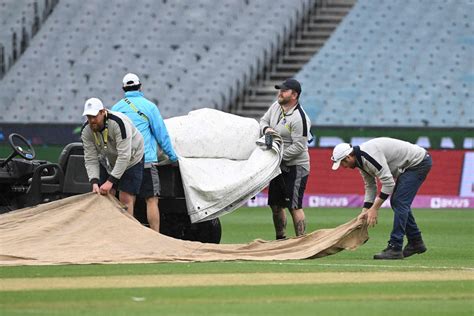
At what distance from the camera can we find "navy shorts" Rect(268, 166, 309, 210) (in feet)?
54.6

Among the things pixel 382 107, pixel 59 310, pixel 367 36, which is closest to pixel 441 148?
pixel 382 107

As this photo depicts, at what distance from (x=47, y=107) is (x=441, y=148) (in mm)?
12059

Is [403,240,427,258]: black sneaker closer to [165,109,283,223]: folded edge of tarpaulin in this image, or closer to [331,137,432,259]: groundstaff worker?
[331,137,432,259]: groundstaff worker

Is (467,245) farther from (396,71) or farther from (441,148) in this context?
(396,71)

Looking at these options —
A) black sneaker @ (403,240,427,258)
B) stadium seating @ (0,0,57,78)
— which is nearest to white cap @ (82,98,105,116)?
black sneaker @ (403,240,427,258)

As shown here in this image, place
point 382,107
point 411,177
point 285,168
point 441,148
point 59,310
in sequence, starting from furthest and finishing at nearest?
point 382,107 < point 441,148 < point 285,168 < point 411,177 < point 59,310

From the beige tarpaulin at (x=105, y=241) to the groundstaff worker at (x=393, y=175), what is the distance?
1.25 feet

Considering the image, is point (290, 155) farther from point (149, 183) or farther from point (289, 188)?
point (149, 183)

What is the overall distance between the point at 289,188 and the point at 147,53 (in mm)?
21254

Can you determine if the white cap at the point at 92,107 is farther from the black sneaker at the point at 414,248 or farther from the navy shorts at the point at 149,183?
the black sneaker at the point at 414,248

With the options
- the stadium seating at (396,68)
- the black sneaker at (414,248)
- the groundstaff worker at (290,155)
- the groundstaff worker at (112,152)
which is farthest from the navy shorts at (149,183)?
the stadium seating at (396,68)

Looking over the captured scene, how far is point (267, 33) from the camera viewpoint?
36.9 m

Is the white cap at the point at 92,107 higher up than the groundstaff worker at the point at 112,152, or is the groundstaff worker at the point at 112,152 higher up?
the white cap at the point at 92,107

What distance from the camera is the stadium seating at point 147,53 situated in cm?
3597
